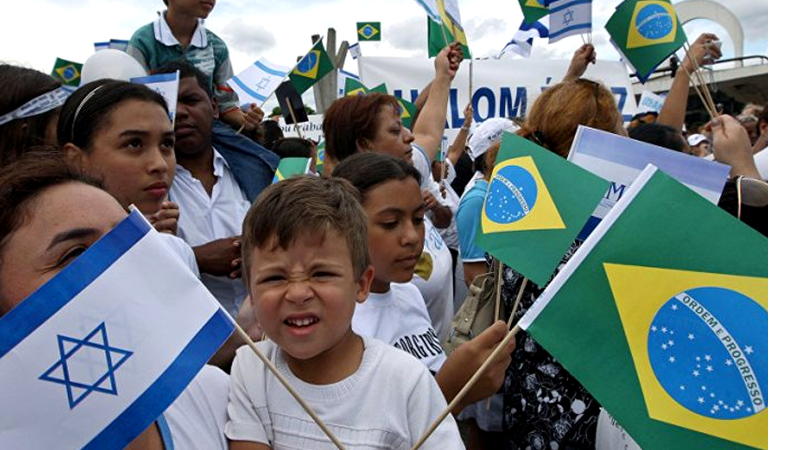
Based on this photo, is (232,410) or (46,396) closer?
(46,396)

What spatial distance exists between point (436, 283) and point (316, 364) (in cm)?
120

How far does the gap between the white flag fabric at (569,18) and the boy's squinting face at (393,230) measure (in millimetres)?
2957

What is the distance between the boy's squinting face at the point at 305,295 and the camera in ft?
4.78

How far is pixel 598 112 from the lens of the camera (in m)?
2.42

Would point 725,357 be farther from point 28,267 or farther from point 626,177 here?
point 28,267

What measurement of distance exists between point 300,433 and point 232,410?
160 millimetres

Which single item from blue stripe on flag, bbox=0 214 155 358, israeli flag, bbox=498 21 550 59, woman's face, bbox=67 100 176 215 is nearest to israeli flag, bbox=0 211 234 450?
blue stripe on flag, bbox=0 214 155 358

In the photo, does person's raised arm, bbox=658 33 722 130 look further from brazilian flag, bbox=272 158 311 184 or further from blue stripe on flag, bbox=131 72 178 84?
blue stripe on flag, bbox=131 72 178 84

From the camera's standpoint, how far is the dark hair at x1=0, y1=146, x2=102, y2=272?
119 cm

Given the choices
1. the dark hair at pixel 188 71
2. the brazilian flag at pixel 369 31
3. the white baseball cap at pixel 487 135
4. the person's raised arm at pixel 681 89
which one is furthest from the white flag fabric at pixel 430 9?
the brazilian flag at pixel 369 31

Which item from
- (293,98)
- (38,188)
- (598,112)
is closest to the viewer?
(38,188)

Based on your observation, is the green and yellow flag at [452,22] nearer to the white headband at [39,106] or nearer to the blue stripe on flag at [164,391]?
the white headband at [39,106]

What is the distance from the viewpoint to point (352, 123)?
309cm
